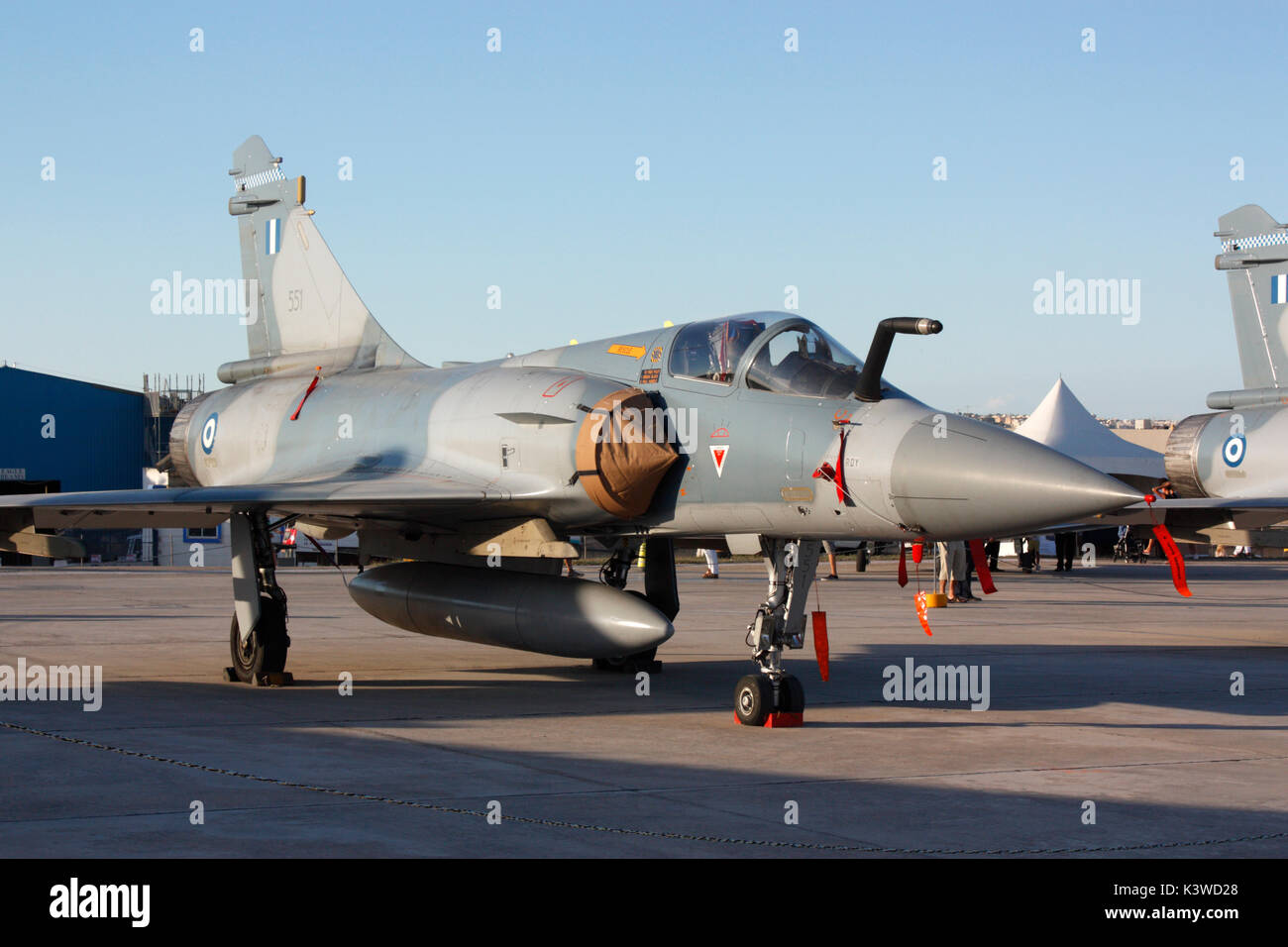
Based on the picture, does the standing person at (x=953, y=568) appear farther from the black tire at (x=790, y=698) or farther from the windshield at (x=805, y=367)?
the black tire at (x=790, y=698)

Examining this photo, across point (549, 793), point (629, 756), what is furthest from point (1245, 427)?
point (549, 793)

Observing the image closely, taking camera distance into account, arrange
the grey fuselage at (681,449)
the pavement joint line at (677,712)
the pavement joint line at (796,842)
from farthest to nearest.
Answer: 1. the pavement joint line at (677,712)
2. the grey fuselage at (681,449)
3. the pavement joint line at (796,842)

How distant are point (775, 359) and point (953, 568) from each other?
56.8 ft

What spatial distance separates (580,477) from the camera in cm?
1079

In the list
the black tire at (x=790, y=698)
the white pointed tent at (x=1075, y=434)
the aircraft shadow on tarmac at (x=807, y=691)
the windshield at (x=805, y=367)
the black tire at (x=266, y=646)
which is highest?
the white pointed tent at (x=1075, y=434)

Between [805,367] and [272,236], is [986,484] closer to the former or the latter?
[805,367]

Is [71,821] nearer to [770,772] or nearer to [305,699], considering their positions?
[770,772]

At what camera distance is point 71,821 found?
6125 millimetres

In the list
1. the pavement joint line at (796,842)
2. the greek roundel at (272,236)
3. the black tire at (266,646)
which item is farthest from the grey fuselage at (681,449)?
the pavement joint line at (796,842)

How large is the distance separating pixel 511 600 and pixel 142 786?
481cm

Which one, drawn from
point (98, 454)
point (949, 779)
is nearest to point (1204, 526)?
point (949, 779)

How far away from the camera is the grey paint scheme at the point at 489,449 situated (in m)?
8.84

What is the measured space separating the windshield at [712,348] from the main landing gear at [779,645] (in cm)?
150

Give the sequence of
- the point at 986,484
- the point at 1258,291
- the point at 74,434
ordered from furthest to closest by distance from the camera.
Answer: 1. the point at 74,434
2. the point at 1258,291
3. the point at 986,484
